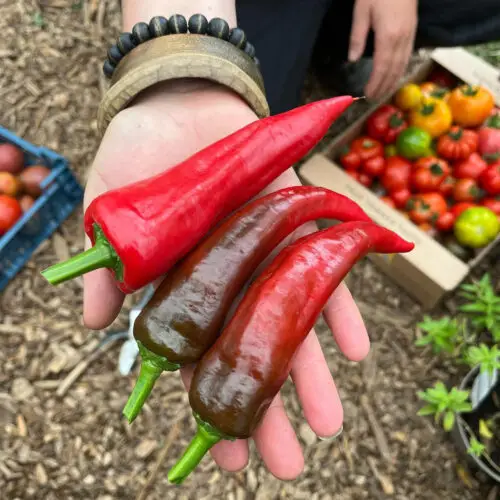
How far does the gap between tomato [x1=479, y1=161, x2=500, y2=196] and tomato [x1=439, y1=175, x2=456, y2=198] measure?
174 mm

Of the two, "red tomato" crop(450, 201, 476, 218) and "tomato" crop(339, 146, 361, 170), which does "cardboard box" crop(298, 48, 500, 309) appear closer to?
"tomato" crop(339, 146, 361, 170)

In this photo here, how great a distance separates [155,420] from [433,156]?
2.36 meters

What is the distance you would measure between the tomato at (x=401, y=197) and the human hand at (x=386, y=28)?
806mm

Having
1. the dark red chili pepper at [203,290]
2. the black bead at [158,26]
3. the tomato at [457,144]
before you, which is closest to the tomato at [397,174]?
the tomato at [457,144]

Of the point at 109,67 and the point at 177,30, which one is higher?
the point at 177,30

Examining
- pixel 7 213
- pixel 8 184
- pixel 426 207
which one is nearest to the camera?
pixel 7 213

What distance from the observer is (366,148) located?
11.9 feet

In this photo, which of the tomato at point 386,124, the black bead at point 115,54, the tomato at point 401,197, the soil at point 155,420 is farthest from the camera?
the tomato at point 386,124

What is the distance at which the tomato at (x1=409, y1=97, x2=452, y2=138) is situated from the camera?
3.60 metres

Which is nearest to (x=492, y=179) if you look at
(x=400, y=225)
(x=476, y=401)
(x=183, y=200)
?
(x=400, y=225)

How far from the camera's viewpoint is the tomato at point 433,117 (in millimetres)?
3602

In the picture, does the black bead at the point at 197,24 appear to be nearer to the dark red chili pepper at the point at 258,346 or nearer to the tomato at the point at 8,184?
the dark red chili pepper at the point at 258,346

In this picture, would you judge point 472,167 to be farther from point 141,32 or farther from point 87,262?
point 87,262

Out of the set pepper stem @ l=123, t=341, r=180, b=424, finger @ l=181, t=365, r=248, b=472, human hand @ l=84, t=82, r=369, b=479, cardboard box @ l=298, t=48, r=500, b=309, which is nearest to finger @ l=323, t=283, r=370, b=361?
human hand @ l=84, t=82, r=369, b=479
